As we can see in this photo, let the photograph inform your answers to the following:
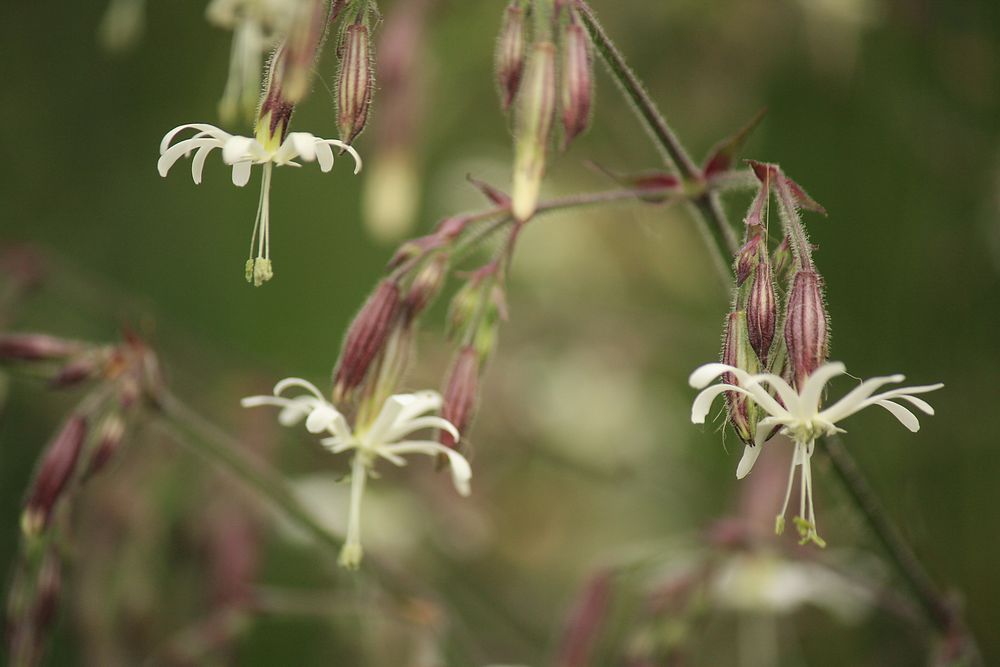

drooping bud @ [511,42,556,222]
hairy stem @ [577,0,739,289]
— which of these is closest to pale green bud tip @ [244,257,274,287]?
drooping bud @ [511,42,556,222]

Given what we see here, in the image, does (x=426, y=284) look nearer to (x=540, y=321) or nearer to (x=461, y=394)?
(x=461, y=394)

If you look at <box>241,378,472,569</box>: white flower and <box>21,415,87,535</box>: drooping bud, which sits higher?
<box>241,378,472,569</box>: white flower

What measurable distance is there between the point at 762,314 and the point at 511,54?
11.7 inches

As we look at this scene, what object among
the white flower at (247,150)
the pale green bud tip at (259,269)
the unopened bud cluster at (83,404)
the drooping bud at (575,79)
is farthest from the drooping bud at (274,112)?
the unopened bud cluster at (83,404)

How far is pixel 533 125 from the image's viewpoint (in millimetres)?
856

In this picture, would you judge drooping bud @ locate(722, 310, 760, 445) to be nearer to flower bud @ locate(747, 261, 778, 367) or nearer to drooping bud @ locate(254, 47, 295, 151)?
flower bud @ locate(747, 261, 778, 367)

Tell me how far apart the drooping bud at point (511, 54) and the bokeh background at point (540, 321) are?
34cm

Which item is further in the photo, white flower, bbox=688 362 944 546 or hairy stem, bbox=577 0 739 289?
hairy stem, bbox=577 0 739 289

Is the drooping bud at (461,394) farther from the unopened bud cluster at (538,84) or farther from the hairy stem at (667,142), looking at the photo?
the hairy stem at (667,142)

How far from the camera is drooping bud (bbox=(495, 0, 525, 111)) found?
33.3 inches

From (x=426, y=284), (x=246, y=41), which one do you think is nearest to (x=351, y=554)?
(x=426, y=284)

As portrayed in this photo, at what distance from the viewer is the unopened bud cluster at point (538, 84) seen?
844 mm

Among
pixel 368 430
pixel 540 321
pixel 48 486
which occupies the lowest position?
pixel 540 321

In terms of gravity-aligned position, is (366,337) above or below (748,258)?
below
